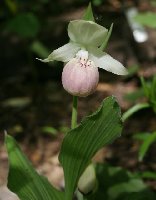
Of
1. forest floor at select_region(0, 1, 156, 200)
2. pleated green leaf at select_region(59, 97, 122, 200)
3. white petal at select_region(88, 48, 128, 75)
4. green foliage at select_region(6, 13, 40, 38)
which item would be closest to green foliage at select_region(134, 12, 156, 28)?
forest floor at select_region(0, 1, 156, 200)

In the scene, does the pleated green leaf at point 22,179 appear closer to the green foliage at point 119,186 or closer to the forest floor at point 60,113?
the green foliage at point 119,186

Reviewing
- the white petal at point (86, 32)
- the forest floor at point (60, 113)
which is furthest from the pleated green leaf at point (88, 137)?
the forest floor at point (60, 113)

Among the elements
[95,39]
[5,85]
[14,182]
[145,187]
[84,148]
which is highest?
[95,39]

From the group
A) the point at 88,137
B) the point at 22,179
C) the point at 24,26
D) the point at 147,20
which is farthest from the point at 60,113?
the point at 88,137

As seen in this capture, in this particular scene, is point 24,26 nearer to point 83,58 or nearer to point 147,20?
point 147,20

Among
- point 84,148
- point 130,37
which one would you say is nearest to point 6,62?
point 130,37

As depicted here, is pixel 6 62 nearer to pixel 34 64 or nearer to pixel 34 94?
pixel 34 64
